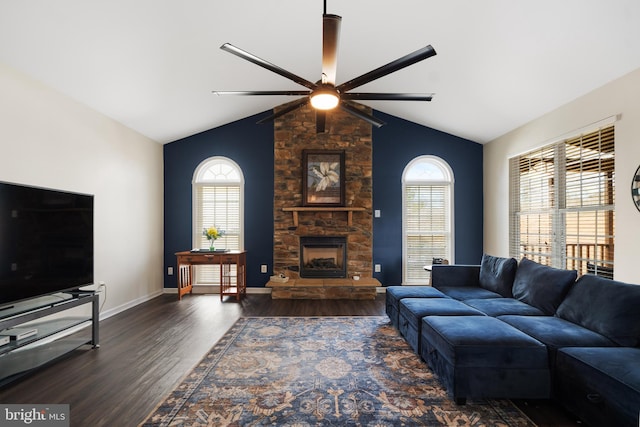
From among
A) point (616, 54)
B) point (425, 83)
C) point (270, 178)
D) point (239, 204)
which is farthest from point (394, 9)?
point (239, 204)

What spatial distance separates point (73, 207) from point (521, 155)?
5.79 meters

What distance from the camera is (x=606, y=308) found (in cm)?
241

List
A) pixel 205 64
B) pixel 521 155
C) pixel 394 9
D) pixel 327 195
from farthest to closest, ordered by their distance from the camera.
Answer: pixel 327 195 → pixel 521 155 → pixel 205 64 → pixel 394 9

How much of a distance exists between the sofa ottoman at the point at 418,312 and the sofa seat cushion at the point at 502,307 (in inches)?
4.6

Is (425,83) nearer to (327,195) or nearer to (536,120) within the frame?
(536,120)

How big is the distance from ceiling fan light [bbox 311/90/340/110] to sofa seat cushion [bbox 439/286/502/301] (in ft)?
8.34

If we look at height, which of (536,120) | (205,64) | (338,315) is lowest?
(338,315)

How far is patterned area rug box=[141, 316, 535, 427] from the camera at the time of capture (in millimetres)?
2092

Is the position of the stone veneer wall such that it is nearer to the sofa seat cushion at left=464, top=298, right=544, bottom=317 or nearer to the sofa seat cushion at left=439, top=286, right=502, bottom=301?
the sofa seat cushion at left=439, top=286, right=502, bottom=301

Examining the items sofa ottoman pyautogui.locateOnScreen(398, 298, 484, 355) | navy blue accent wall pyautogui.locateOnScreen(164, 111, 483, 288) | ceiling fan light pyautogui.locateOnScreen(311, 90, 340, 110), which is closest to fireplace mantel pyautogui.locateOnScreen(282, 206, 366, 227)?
navy blue accent wall pyautogui.locateOnScreen(164, 111, 483, 288)

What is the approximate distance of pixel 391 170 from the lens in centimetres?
604

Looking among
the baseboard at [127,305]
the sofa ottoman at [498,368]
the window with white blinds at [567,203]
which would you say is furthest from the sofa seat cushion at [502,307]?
the baseboard at [127,305]

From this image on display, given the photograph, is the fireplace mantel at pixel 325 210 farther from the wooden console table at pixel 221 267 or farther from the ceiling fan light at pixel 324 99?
the ceiling fan light at pixel 324 99

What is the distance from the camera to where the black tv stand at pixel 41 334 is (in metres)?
2.52
